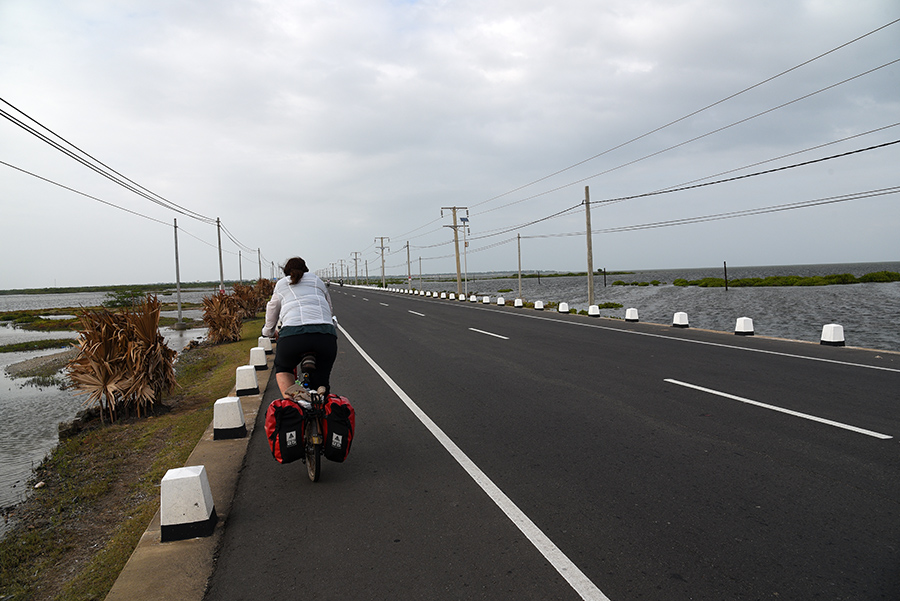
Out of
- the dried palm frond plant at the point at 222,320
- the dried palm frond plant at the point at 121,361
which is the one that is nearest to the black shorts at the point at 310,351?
the dried palm frond plant at the point at 121,361

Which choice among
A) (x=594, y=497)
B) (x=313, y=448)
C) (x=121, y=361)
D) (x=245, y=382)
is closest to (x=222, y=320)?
(x=121, y=361)

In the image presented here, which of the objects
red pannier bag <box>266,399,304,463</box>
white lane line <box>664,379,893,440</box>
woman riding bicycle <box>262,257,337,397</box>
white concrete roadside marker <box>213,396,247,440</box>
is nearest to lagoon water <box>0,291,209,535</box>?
white concrete roadside marker <box>213,396,247,440</box>

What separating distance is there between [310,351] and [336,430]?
782 mm

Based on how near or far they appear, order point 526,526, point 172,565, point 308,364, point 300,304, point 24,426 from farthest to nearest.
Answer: point 24,426 → point 300,304 → point 308,364 → point 526,526 → point 172,565

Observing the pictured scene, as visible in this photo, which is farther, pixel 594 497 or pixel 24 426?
pixel 24 426

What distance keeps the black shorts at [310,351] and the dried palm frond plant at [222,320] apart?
633 inches

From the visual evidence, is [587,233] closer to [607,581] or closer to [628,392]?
[628,392]

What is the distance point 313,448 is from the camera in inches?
192

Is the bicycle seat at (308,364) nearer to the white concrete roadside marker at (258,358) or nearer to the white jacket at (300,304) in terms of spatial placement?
the white jacket at (300,304)

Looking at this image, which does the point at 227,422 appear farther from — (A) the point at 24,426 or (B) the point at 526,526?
(A) the point at 24,426

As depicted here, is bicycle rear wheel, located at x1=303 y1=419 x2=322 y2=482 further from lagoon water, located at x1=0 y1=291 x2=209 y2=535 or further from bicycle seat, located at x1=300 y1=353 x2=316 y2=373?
lagoon water, located at x1=0 y1=291 x2=209 y2=535

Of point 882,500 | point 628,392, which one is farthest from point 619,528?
point 628,392

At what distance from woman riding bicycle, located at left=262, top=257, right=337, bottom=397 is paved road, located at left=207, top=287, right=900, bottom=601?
1.06m

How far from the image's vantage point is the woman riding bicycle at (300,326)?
4.92 meters
